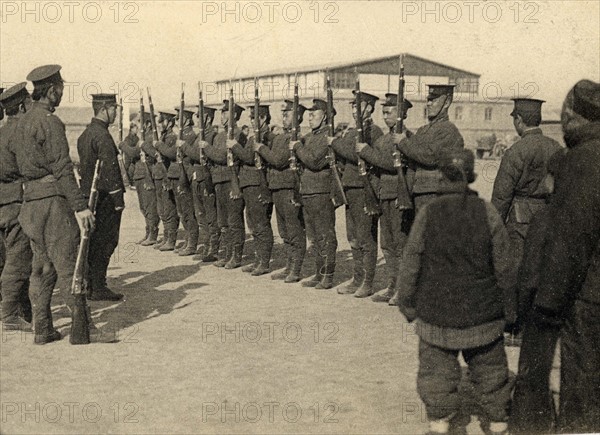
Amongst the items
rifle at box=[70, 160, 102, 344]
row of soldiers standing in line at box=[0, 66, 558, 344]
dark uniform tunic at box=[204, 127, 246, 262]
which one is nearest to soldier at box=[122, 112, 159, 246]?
row of soldiers standing in line at box=[0, 66, 558, 344]

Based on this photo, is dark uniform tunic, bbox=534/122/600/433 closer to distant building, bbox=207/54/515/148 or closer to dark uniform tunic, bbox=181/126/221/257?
dark uniform tunic, bbox=181/126/221/257

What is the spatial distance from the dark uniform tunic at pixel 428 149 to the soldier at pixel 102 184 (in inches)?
138

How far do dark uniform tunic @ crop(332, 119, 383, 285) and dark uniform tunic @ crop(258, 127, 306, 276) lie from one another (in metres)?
0.95

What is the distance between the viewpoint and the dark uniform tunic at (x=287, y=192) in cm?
957

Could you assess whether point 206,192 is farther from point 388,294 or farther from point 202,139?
point 388,294

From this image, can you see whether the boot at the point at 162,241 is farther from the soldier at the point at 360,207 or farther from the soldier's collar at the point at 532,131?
the soldier's collar at the point at 532,131

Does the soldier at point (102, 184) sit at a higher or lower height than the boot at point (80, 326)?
higher

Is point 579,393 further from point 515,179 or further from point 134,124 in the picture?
point 134,124

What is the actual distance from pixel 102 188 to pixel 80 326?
2.40 meters

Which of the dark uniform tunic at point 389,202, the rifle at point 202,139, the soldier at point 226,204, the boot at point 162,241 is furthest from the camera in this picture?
the boot at point 162,241

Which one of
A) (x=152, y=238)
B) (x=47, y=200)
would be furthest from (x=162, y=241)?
(x=47, y=200)

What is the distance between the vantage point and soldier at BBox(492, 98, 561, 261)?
645 cm

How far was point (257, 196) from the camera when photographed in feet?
33.1

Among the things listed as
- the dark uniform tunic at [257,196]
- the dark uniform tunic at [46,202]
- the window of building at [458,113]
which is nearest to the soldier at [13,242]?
the dark uniform tunic at [46,202]
